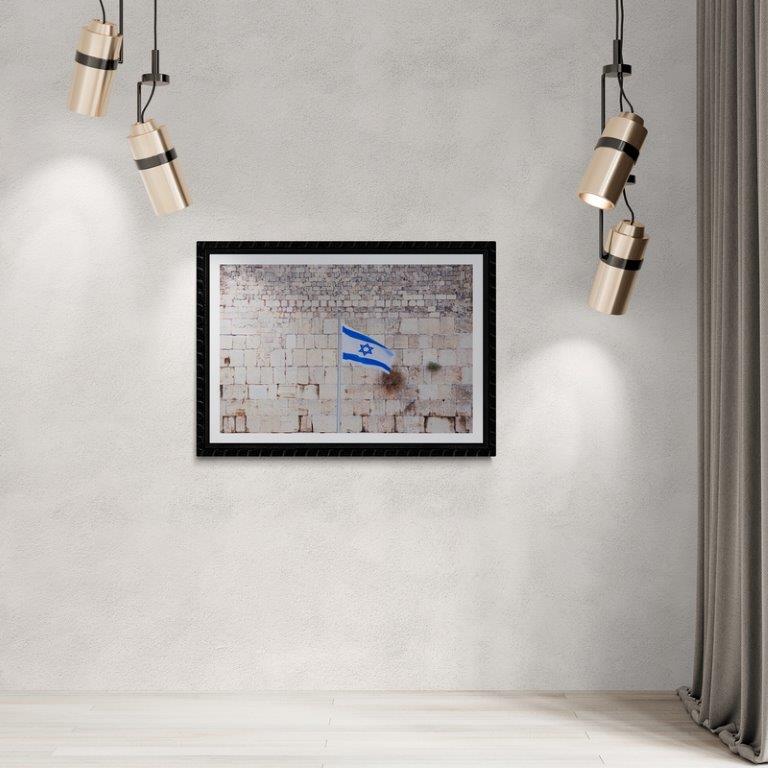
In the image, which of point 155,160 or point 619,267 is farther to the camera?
point 619,267

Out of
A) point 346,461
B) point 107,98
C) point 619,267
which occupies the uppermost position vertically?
point 107,98

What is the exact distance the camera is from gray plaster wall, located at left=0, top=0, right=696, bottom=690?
9.89 feet

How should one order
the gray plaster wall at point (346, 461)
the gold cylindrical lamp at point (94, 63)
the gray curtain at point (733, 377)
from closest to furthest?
the gold cylindrical lamp at point (94, 63) → the gray curtain at point (733, 377) → the gray plaster wall at point (346, 461)

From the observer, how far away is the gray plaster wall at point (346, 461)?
3.02 m

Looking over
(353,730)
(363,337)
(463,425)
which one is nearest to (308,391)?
(363,337)

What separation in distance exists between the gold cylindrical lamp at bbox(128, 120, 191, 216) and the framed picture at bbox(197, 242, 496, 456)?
669 mm

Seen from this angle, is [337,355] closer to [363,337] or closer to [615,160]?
[363,337]

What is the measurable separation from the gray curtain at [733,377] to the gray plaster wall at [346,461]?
192 millimetres

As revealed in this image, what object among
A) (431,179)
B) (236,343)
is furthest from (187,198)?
(431,179)

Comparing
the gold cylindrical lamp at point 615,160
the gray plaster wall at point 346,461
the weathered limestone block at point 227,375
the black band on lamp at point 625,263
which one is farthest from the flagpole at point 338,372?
the gold cylindrical lamp at point 615,160

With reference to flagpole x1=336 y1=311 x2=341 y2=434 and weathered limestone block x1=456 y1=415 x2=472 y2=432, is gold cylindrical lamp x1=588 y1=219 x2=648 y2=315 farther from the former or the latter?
flagpole x1=336 y1=311 x2=341 y2=434

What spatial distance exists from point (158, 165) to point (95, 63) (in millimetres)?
307

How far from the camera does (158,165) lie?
2309 mm

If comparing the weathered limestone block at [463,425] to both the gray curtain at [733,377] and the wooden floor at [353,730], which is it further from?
the wooden floor at [353,730]
